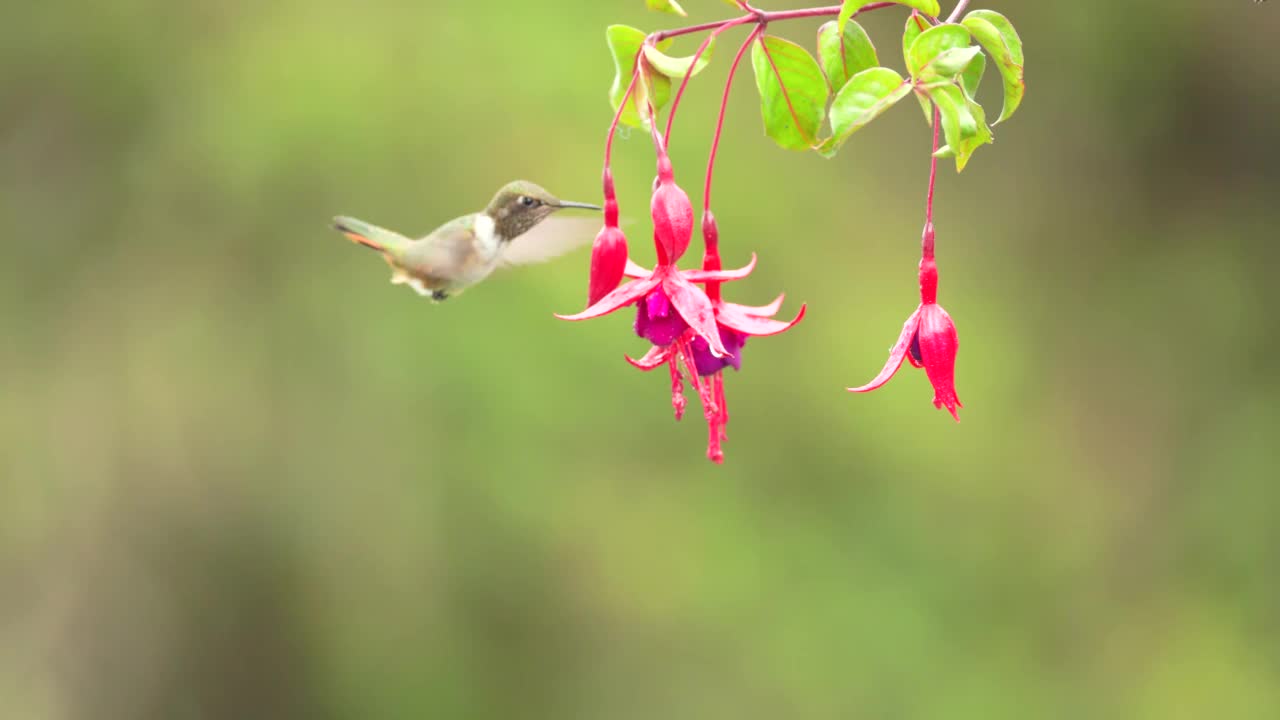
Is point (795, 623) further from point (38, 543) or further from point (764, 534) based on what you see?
point (38, 543)

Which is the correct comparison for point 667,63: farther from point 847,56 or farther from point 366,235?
point 366,235

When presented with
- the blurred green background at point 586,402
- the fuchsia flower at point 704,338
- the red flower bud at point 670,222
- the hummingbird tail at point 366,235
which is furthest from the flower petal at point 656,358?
the blurred green background at point 586,402

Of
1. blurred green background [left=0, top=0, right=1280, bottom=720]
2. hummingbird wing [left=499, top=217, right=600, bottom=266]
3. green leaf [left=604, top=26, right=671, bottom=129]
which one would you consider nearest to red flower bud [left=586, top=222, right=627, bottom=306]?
green leaf [left=604, top=26, right=671, bottom=129]

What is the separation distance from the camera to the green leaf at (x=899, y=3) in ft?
3.22

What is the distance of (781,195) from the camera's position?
3.19 meters

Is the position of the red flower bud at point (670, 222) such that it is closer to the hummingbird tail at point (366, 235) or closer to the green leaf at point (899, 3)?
the green leaf at point (899, 3)

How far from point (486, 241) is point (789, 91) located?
44 centimetres

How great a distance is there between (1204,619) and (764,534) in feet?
3.83

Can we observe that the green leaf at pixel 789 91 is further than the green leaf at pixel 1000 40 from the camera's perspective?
Yes

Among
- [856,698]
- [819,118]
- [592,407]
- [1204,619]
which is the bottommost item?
[856,698]

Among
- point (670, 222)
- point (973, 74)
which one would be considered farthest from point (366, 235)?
point (973, 74)

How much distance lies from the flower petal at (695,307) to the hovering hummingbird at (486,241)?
36 centimetres

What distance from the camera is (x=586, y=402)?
3064mm

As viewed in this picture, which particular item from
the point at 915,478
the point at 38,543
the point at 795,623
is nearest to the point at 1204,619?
the point at 915,478
